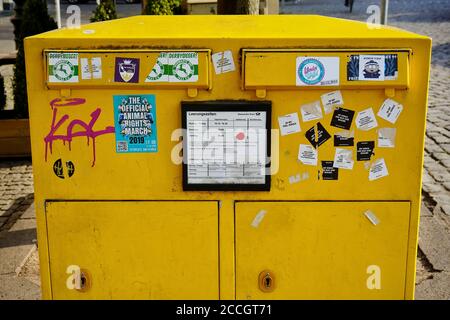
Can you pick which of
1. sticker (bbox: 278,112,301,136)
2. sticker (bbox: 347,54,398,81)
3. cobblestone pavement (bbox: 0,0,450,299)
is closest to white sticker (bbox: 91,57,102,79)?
sticker (bbox: 278,112,301,136)

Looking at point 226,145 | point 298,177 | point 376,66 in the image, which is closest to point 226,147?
point 226,145

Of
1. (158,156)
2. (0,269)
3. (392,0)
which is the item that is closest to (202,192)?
(158,156)

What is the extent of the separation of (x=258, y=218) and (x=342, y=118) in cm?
59

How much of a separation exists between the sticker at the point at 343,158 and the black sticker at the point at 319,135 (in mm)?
78

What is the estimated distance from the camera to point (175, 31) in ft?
9.53

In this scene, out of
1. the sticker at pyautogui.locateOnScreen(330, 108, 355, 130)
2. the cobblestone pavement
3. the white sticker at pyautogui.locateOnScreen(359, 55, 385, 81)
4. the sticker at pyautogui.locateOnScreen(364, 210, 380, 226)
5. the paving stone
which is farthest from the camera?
the paving stone

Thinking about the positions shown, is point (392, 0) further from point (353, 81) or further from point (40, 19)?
point (353, 81)

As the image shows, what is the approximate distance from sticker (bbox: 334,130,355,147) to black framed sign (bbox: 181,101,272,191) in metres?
0.31

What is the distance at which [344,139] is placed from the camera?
2.82m

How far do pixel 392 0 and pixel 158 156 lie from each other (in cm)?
3055

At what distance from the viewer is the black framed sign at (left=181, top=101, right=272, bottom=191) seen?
2.77 m

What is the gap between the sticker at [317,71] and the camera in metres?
2.69

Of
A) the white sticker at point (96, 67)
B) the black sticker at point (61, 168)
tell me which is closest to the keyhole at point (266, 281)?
the black sticker at point (61, 168)

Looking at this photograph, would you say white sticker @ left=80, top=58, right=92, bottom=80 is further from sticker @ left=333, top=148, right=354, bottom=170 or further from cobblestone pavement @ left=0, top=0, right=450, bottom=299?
cobblestone pavement @ left=0, top=0, right=450, bottom=299
